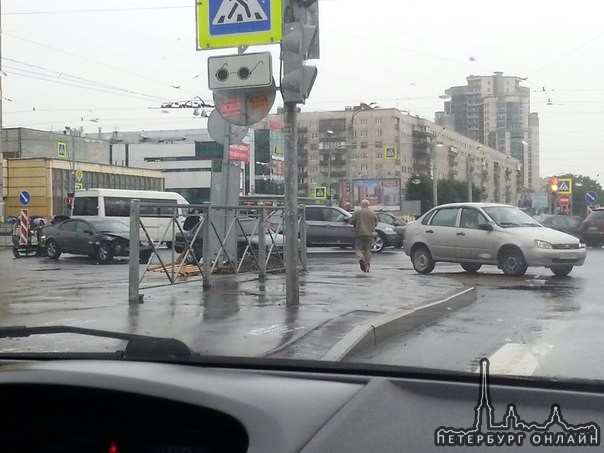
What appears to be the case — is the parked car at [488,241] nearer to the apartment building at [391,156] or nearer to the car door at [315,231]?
the car door at [315,231]

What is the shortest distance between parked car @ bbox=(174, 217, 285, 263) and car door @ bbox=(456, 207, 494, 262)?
3853mm

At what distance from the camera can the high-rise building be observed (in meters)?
33.7

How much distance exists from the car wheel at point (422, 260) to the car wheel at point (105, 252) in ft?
34.2

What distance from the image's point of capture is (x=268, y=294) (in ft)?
35.3

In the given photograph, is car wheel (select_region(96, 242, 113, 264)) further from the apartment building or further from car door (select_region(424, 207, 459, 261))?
the apartment building

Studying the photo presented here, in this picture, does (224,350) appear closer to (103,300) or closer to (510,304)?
(103,300)

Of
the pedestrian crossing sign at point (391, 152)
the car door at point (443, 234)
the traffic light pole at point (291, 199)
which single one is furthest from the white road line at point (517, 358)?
the pedestrian crossing sign at point (391, 152)

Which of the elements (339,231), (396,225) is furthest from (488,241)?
(396,225)

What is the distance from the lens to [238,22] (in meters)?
9.38

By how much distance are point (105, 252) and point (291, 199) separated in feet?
49.0

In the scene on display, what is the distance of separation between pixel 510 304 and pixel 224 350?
5.63 m

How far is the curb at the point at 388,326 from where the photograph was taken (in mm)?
6543

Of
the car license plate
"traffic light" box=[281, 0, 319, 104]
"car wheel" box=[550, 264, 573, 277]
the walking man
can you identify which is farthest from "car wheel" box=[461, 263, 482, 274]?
"traffic light" box=[281, 0, 319, 104]

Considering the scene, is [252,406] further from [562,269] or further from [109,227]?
[109,227]
